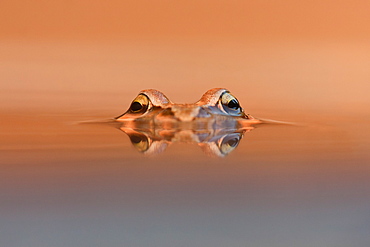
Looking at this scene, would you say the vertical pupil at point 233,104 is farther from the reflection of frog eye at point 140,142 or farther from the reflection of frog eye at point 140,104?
the reflection of frog eye at point 140,142

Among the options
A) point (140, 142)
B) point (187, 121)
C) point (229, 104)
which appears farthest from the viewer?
point (229, 104)

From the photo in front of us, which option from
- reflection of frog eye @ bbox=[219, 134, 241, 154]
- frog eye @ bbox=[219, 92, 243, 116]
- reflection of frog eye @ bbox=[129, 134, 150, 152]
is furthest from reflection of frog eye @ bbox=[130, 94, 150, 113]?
reflection of frog eye @ bbox=[219, 134, 241, 154]

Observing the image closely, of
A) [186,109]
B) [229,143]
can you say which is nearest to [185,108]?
[186,109]

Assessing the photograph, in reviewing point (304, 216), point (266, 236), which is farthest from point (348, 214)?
point (266, 236)

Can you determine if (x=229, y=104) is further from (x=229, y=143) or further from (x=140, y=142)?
(x=140, y=142)

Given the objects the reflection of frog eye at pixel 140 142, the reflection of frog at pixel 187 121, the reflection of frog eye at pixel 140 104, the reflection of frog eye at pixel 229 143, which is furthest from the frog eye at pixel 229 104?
the reflection of frog eye at pixel 140 142

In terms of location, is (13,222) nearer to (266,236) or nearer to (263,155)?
(266,236)

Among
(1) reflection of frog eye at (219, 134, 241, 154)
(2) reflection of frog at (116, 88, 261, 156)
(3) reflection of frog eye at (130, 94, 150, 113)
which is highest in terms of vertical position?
(3) reflection of frog eye at (130, 94, 150, 113)

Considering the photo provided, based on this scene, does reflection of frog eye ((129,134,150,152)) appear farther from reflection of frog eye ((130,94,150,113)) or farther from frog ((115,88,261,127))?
reflection of frog eye ((130,94,150,113))
